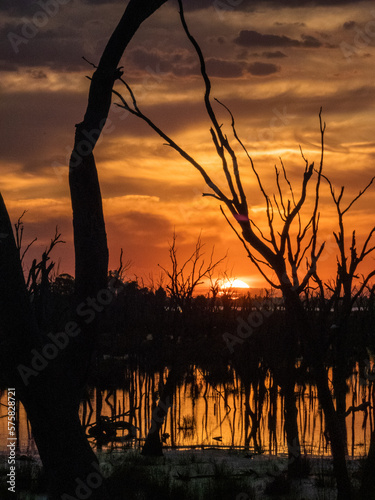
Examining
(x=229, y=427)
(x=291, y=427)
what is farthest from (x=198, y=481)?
(x=229, y=427)

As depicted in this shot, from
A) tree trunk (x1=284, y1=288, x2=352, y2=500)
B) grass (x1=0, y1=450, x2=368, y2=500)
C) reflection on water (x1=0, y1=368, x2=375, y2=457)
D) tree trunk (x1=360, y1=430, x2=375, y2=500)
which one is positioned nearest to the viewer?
tree trunk (x1=284, y1=288, x2=352, y2=500)

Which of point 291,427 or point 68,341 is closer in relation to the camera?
point 68,341

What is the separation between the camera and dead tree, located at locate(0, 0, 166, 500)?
3.20m

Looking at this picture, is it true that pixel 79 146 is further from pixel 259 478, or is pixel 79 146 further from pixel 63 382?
pixel 259 478

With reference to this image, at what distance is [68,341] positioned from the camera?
3.43 metres

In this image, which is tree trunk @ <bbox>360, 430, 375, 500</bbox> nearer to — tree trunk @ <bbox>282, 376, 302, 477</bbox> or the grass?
the grass

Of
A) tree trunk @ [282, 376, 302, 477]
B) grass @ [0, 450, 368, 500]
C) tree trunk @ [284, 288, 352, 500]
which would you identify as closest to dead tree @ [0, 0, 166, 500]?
tree trunk @ [284, 288, 352, 500]

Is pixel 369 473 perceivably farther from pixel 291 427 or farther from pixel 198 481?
pixel 198 481

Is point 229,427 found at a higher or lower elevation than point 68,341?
lower

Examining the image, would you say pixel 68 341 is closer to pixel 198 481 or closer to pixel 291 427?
pixel 291 427

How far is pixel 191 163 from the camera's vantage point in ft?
13.0

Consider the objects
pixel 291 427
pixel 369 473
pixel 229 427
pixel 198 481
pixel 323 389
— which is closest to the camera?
pixel 323 389

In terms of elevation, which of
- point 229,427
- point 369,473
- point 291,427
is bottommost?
point 229,427

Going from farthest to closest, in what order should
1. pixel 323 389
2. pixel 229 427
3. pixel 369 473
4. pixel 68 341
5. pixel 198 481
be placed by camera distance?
pixel 229 427, pixel 198 481, pixel 369 473, pixel 323 389, pixel 68 341
